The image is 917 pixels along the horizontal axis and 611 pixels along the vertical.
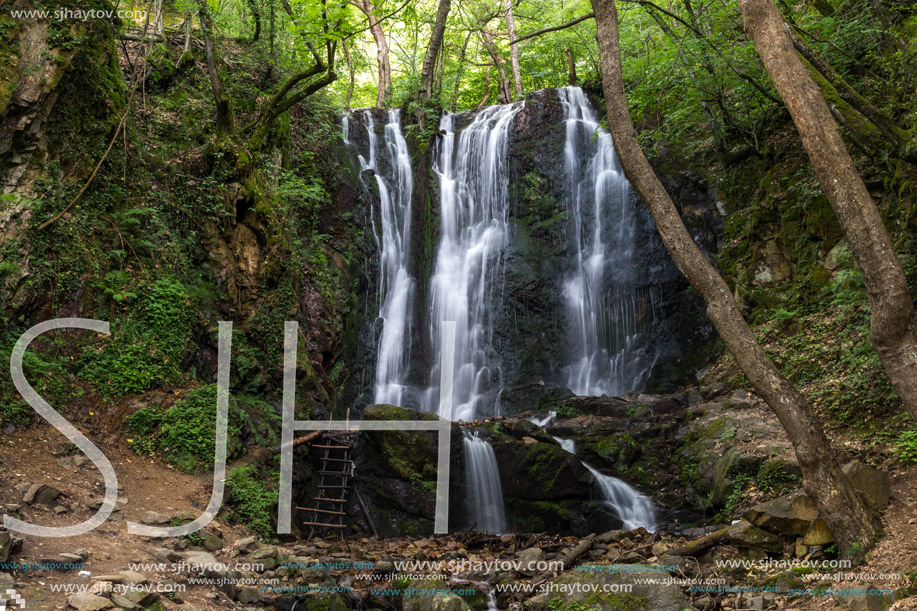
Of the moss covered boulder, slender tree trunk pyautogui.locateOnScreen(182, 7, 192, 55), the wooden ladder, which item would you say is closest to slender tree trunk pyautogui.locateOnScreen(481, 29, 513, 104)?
slender tree trunk pyautogui.locateOnScreen(182, 7, 192, 55)

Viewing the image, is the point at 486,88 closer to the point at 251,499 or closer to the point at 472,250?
the point at 472,250

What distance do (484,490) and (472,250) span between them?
7055mm

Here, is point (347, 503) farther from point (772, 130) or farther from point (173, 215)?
point (772, 130)

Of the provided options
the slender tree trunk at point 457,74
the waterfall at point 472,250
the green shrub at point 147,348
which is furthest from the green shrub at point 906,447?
the slender tree trunk at point 457,74

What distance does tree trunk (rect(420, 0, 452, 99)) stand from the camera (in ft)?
49.3

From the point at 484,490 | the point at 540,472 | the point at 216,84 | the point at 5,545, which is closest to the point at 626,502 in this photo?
the point at 540,472

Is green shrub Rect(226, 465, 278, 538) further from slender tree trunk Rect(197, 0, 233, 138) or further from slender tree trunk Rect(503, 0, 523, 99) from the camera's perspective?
slender tree trunk Rect(503, 0, 523, 99)

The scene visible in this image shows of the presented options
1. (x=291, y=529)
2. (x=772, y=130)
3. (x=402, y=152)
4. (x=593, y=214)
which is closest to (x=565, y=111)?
(x=593, y=214)

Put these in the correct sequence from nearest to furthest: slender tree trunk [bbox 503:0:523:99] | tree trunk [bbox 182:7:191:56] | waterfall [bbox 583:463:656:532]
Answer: waterfall [bbox 583:463:656:532] → tree trunk [bbox 182:7:191:56] → slender tree trunk [bbox 503:0:523:99]

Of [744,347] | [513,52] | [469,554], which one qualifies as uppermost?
[513,52]

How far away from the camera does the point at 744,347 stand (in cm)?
521

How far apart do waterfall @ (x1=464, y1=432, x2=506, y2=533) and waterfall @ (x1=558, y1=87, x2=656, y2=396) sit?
14.2 feet

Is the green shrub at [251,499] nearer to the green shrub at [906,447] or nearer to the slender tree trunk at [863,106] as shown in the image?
the green shrub at [906,447]

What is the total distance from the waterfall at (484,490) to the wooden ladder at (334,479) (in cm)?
193
